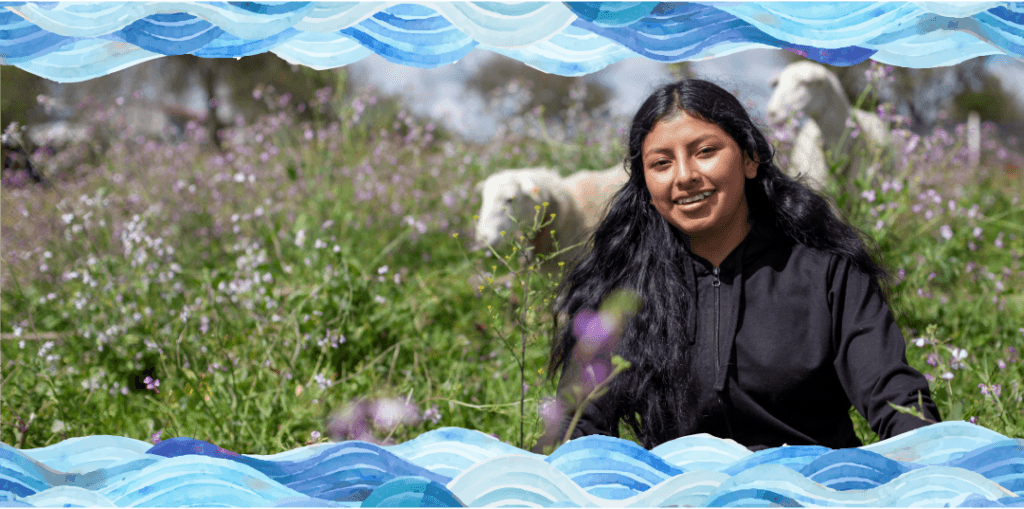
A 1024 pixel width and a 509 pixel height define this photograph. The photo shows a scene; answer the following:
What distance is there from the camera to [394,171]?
5328 mm

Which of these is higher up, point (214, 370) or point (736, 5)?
point (736, 5)

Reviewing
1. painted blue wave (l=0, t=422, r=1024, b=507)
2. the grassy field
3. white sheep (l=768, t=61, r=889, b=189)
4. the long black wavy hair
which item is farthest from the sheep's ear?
painted blue wave (l=0, t=422, r=1024, b=507)

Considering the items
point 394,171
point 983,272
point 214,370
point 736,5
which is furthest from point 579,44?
point 394,171

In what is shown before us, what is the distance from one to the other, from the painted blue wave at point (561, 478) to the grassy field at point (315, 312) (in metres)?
0.37

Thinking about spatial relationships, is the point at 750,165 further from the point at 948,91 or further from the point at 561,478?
the point at 948,91

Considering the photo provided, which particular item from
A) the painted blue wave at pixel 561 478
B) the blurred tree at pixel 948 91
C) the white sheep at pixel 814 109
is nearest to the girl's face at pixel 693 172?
the painted blue wave at pixel 561 478

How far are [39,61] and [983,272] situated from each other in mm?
3887

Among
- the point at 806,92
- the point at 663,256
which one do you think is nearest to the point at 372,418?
the point at 663,256

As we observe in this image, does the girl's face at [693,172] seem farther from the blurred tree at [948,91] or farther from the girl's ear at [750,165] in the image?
the blurred tree at [948,91]

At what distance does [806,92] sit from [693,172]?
3.81m

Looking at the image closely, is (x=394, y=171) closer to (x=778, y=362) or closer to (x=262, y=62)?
(x=778, y=362)

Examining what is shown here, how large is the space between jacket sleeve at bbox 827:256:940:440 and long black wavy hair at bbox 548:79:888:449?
0.09 meters

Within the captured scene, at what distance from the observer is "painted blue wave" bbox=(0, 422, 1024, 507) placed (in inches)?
39.2

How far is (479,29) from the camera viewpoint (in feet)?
4.22
